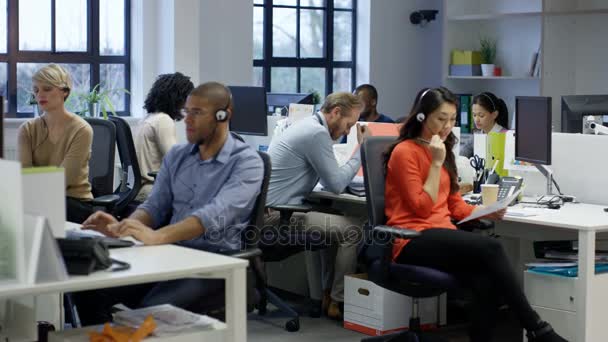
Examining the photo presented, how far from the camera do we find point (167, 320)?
281 centimetres

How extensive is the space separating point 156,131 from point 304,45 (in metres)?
3.21

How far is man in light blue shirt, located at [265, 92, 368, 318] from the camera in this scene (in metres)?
4.59

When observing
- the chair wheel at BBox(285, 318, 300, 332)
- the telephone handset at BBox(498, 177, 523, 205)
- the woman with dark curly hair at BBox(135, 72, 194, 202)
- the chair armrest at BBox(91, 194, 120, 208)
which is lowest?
the chair wheel at BBox(285, 318, 300, 332)

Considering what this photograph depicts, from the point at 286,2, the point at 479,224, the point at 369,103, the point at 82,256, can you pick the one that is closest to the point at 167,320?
the point at 82,256

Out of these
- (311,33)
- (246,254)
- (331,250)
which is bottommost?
(331,250)

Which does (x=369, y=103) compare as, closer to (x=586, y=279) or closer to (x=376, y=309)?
(x=376, y=309)

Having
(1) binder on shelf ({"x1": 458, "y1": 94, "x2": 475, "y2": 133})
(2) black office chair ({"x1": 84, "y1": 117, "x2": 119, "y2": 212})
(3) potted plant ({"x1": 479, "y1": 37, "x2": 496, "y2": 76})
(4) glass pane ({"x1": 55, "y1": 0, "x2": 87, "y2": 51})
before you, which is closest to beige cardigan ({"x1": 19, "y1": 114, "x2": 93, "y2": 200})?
(2) black office chair ({"x1": 84, "y1": 117, "x2": 119, "y2": 212})

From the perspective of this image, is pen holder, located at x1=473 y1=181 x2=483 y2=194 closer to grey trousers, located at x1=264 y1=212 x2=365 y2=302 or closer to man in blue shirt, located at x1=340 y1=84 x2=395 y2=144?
grey trousers, located at x1=264 y1=212 x2=365 y2=302

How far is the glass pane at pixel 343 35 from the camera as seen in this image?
8.48 meters

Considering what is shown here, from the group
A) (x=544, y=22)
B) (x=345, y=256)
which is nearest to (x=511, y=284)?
(x=345, y=256)

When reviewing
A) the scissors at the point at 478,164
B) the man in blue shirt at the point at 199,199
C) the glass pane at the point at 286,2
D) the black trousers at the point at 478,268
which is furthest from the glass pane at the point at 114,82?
the black trousers at the point at 478,268

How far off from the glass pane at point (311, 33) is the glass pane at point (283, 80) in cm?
20

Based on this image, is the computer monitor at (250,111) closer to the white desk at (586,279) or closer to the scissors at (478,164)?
the scissors at (478,164)

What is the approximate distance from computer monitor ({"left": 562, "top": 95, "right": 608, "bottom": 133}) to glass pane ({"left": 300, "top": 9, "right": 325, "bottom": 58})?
3672 mm
